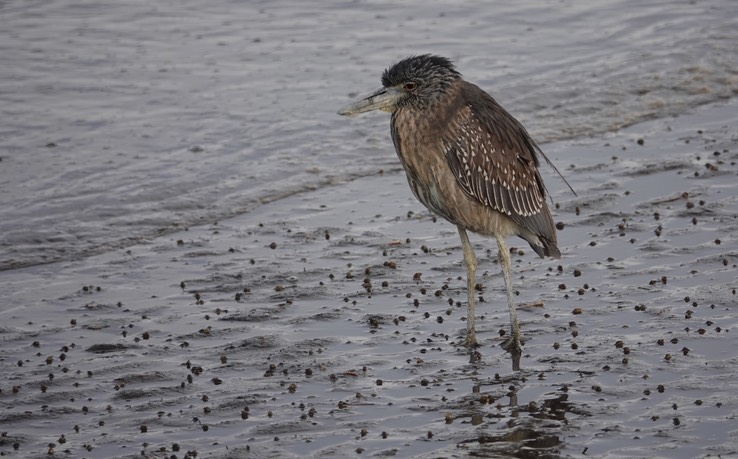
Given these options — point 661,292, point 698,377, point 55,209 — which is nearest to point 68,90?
point 55,209

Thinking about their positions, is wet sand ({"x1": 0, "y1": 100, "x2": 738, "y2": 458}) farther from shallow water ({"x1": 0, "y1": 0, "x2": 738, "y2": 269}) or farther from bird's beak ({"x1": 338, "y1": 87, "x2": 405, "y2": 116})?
bird's beak ({"x1": 338, "y1": 87, "x2": 405, "y2": 116})

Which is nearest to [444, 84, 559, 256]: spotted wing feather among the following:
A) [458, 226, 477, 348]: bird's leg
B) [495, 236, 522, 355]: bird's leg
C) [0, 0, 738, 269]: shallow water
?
[458, 226, 477, 348]: bird's leg

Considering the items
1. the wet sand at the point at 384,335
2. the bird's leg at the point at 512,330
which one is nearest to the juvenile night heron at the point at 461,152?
the bird's leg at the point at 512,330

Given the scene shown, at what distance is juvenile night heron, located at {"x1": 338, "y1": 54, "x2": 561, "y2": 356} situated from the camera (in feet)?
32.9

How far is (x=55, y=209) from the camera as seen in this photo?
1380 centimetres

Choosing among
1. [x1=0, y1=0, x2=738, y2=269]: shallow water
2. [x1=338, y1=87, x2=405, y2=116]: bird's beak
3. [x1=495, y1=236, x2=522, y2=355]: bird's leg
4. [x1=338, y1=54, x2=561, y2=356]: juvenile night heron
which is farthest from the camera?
[x1=0, y1=0, x2=738, y2=269]: shallow water

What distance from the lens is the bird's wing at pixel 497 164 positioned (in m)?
10.1

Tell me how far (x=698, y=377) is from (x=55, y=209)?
302 inches

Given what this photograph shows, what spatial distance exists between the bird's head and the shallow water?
4000 mm

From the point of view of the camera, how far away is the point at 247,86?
1812 cm

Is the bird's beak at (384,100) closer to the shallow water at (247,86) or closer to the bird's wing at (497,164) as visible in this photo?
the bird's wing at (497,164)

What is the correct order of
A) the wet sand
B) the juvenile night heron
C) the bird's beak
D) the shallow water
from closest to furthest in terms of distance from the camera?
the wet sand, the juvenile night heron, the bird's beak, the shallow water

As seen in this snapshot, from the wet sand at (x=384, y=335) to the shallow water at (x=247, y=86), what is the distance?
111 cm

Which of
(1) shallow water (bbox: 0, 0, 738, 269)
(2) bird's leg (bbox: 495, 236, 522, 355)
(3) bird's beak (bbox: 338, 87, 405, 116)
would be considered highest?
(1) shallow water (bbox: 0, 0, 738, 269)
